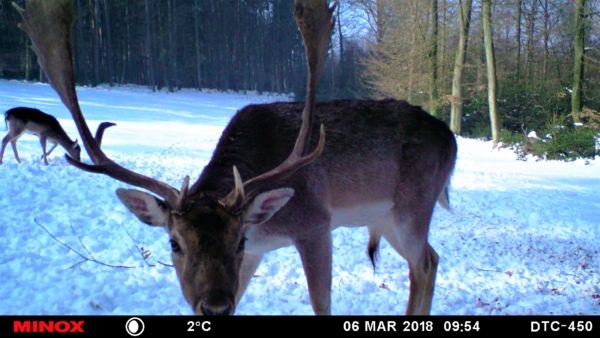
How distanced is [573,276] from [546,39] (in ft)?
66.0

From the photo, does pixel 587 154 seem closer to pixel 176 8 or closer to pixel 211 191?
pixel 211 191

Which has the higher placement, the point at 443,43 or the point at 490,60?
the point at 443,43

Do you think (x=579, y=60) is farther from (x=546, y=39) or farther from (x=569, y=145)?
(x=546, y=39)

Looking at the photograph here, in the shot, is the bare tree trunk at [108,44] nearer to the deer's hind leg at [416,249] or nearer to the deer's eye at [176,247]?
the deer's hind leg at [416,249]

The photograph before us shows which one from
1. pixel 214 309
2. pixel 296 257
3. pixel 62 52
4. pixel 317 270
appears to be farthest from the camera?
pixel 296 257

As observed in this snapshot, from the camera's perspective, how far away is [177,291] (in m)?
4.52

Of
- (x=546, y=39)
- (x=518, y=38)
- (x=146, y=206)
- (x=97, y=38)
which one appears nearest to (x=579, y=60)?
(x=518, y=38)

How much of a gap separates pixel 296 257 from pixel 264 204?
2832 millimetres

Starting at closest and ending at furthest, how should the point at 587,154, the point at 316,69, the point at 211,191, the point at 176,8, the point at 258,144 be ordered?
the point at 211,191, the point at 316,69, the point at 258,144, the point at 587,154, the point at 176,8

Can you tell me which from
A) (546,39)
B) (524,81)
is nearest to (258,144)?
(524,81)

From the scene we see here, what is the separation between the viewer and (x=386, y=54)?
17156 mm
